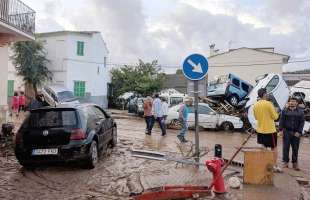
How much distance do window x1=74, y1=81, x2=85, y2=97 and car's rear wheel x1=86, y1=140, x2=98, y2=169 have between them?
95.4 ft

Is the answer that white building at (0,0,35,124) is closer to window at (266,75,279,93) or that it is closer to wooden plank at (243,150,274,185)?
wooden plank at (243,150,274,185)

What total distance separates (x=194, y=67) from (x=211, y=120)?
13.2 meters

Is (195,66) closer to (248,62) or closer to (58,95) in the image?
(58,95)

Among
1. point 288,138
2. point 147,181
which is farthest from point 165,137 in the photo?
point 147,181

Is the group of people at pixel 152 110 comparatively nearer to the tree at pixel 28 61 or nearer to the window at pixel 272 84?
the window at pixel 272 84

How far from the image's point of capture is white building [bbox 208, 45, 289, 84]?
145 feet

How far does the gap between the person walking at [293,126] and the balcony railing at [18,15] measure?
10067 millimetres

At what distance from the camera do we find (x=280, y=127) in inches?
433

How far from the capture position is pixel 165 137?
1806 centimetres

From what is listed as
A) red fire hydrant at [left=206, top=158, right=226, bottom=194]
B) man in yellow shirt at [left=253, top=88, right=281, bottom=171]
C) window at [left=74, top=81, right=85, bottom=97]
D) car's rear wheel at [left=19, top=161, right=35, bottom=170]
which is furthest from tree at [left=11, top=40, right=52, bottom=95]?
red fire hydrant at [left=206, top=158, right=226, bottom=194]

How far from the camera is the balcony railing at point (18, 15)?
16.0 meters

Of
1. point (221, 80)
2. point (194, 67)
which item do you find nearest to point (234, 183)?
point (194, 67)

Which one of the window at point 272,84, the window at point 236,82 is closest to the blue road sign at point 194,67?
the window at point 272,84

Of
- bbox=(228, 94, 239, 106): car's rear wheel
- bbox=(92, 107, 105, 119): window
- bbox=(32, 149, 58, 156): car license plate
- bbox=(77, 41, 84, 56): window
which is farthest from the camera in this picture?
bbox=(77, 41, 84, 56): window
